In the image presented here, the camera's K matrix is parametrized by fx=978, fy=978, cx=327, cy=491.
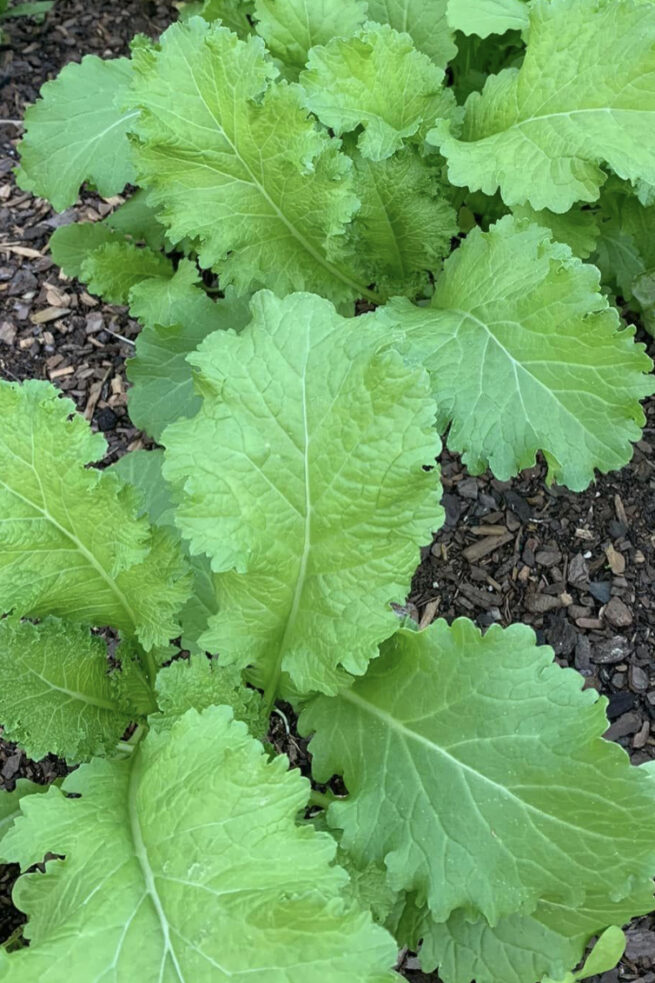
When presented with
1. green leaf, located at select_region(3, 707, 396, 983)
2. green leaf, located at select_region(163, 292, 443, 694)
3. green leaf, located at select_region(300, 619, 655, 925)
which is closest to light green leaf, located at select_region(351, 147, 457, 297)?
green leaf, located at select_region(163, 292, 443, 694)

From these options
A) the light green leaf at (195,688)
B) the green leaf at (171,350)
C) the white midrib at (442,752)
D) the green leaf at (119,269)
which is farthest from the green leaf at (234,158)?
the white midrib at (442,752)

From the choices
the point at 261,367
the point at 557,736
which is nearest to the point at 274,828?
the point at 557,736

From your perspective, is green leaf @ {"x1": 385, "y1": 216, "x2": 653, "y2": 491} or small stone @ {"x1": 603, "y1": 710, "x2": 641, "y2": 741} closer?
green leaf @ {"x1": 385, "y1": 216, "x2": 653, "y2": 491}

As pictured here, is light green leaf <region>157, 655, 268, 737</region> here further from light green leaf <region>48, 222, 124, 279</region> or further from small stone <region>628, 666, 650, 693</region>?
light green leaf <region>48, 222, 124, 279</region>

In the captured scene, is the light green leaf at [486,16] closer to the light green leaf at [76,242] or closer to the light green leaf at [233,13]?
the light green leaf at [233,13]

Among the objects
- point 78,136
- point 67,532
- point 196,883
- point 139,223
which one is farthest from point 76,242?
point 196,883
